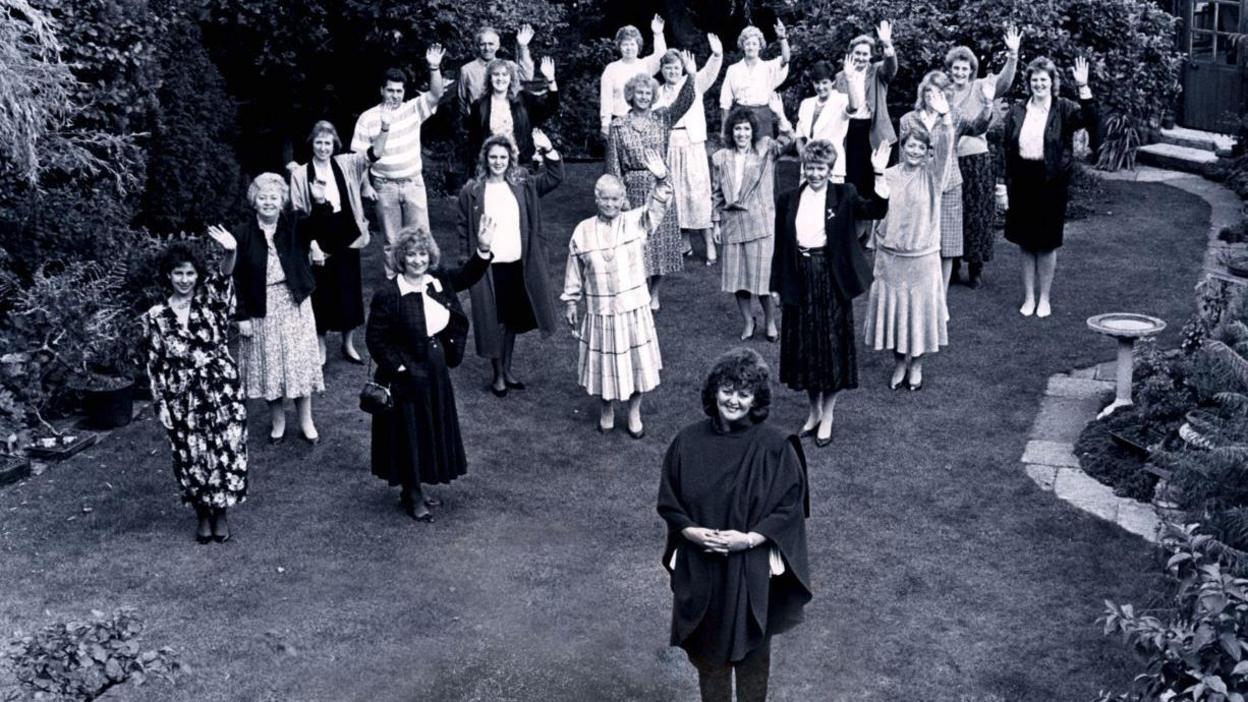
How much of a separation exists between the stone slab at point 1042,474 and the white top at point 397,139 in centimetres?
513

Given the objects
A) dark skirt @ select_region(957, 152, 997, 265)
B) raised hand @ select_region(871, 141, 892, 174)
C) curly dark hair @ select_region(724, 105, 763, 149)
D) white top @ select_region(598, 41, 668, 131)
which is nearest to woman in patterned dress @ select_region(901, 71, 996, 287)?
dark skirt @ select_region(957, 152, 997, 265)

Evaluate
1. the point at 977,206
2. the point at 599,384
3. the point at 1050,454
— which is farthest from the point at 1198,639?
the point at 977,206

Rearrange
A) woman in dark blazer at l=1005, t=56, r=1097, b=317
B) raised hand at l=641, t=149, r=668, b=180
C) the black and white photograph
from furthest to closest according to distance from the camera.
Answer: woman in dark blazer at l=1005, t=56, r=1097, b=317
raised hand at l=641, t=149, r=668, b=180
the black and white photograph

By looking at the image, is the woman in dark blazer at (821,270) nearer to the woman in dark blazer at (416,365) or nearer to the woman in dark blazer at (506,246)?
the woman in dark blazer at (506,246)

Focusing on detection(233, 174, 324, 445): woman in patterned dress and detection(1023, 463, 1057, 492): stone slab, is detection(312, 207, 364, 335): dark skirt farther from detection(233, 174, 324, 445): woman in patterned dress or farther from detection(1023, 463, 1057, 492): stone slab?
detection(1023, 463, 1057, 492): stone slab

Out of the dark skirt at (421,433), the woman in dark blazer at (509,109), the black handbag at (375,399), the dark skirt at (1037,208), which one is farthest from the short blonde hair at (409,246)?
the dark skirt at (1037,208)

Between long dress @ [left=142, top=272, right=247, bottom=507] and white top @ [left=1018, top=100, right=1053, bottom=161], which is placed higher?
white top @ [left=1018, top=100, right=1053, bottom=161]

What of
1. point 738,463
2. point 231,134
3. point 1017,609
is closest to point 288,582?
point 738,463

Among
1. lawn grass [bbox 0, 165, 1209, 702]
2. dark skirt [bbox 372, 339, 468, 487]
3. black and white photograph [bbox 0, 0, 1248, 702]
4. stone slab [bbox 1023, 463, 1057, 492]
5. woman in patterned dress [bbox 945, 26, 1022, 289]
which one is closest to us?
black and white photograph [bbox 0, 0, 1248, 702]

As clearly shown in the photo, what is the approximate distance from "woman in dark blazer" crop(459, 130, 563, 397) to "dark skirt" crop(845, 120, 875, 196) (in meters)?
3.37

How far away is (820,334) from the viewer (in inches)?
386

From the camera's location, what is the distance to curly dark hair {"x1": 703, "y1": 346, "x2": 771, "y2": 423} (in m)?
6.38

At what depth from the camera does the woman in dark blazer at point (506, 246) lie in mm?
10617

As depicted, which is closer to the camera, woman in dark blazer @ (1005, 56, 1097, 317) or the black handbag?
the black handbag
